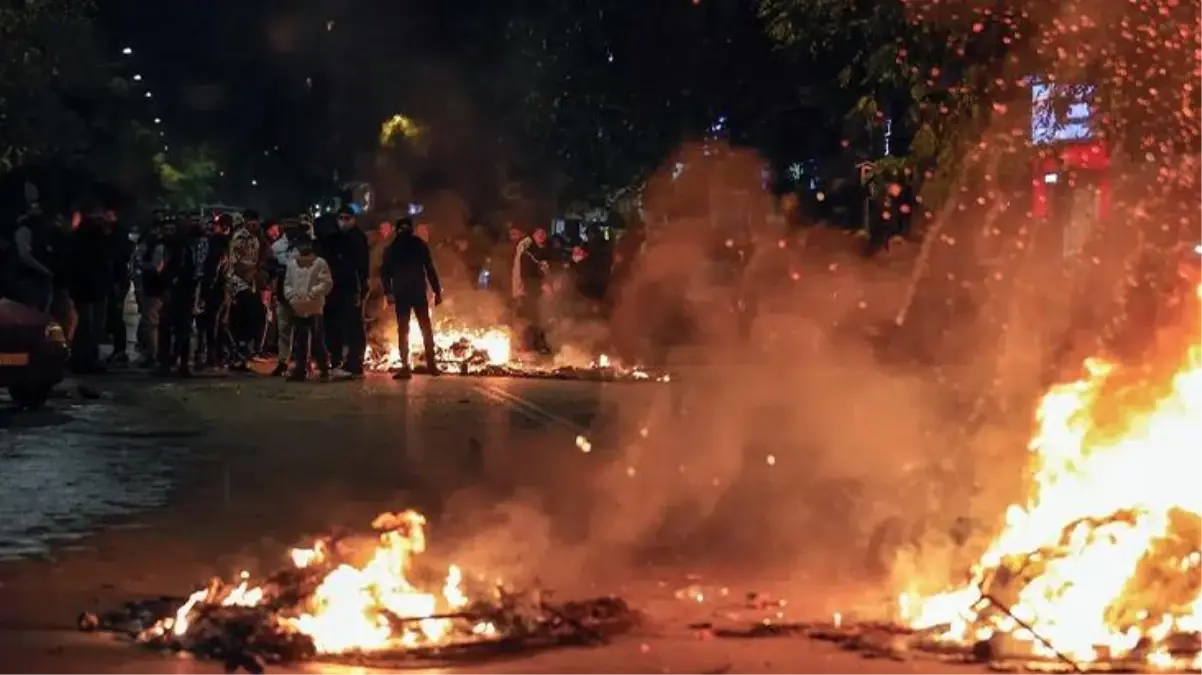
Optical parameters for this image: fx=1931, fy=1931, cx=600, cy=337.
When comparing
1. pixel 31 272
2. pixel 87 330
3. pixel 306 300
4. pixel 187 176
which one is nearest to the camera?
pixel 31 272

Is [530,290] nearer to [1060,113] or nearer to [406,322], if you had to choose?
[406,322]

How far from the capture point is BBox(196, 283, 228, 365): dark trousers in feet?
71.0

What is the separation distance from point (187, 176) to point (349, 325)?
115m

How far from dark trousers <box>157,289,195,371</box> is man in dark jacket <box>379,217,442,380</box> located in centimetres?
220

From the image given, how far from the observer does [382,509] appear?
11414 millimetres

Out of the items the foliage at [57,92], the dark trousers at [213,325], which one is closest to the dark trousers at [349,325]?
the dark trousers at [213,325]

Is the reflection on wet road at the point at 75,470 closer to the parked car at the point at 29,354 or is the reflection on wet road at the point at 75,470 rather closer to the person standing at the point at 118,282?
the parked car at the point at 29,354

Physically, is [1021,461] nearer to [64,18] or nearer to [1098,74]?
[1098,74]

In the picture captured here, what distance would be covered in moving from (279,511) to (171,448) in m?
3.45

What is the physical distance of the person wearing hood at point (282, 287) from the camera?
20.8m

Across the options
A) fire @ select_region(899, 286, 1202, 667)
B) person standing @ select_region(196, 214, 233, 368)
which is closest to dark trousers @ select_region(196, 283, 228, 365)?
person standing @ select_region(196, 214, 233, 368)

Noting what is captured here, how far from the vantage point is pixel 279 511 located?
1120 centimetres

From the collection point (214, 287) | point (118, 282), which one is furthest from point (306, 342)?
point (118, 282)

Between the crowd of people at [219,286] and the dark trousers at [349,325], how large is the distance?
2 cm
